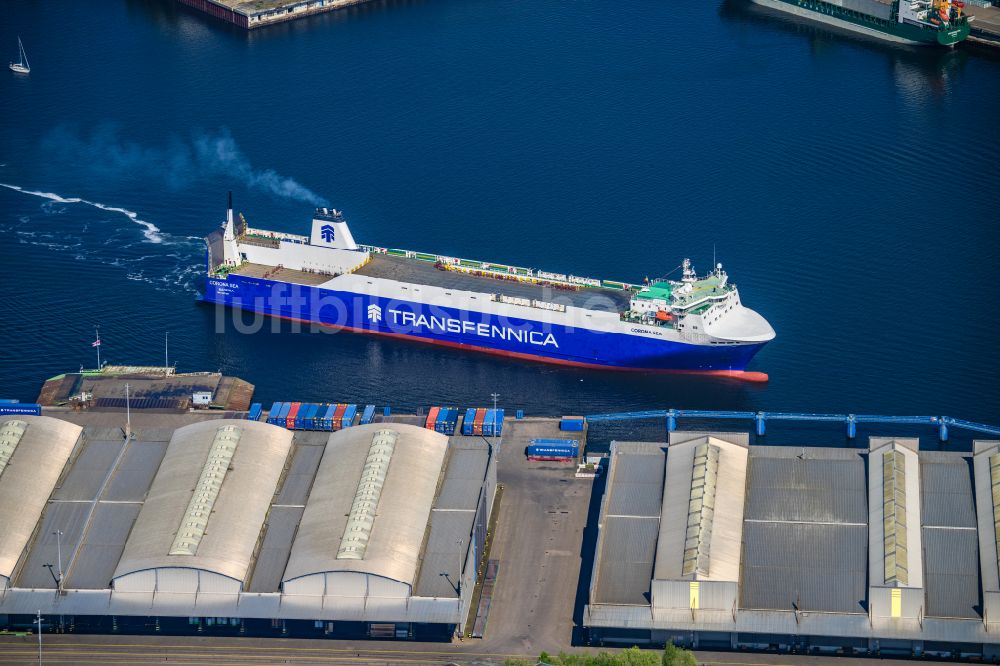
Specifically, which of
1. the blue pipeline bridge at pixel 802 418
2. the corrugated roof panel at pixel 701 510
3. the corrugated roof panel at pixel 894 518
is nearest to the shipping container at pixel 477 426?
the blue pipeline bridge at pixel 802 418

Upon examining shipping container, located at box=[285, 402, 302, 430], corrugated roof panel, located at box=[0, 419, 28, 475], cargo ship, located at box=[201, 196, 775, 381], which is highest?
cargo ship, located at box=[201, 196, 775, 381]

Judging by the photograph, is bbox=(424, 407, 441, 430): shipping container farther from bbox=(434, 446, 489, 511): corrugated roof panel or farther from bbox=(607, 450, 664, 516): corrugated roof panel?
bbox=(607, 450, 664, 516): corrugated roof panel

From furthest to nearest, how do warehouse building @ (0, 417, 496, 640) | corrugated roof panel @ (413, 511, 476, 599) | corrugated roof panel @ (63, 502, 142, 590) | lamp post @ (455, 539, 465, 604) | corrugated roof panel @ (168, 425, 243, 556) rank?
corrugated roof panel @ (168, 425, 243, 556) < corrugated roof panel @ (63, 502, 142, 590) < corrugated roof panel @ (413, 511, 476, 599) < warehouse building @ (0, 417, 496, 640) < lamp post @ (455, 539, 465, 604)

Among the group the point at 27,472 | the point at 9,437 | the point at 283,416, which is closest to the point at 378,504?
the point at 283,416

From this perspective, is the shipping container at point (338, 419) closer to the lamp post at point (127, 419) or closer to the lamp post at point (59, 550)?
the lamp post at point (127, 419)

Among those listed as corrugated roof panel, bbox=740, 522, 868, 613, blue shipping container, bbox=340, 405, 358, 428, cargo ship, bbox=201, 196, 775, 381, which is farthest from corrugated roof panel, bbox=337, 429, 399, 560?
cargo ship, bbox=201, 196, 775, 381

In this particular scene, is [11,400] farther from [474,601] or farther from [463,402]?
[474,601]

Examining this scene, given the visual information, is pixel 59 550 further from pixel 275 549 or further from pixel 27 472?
pixel 275 549
